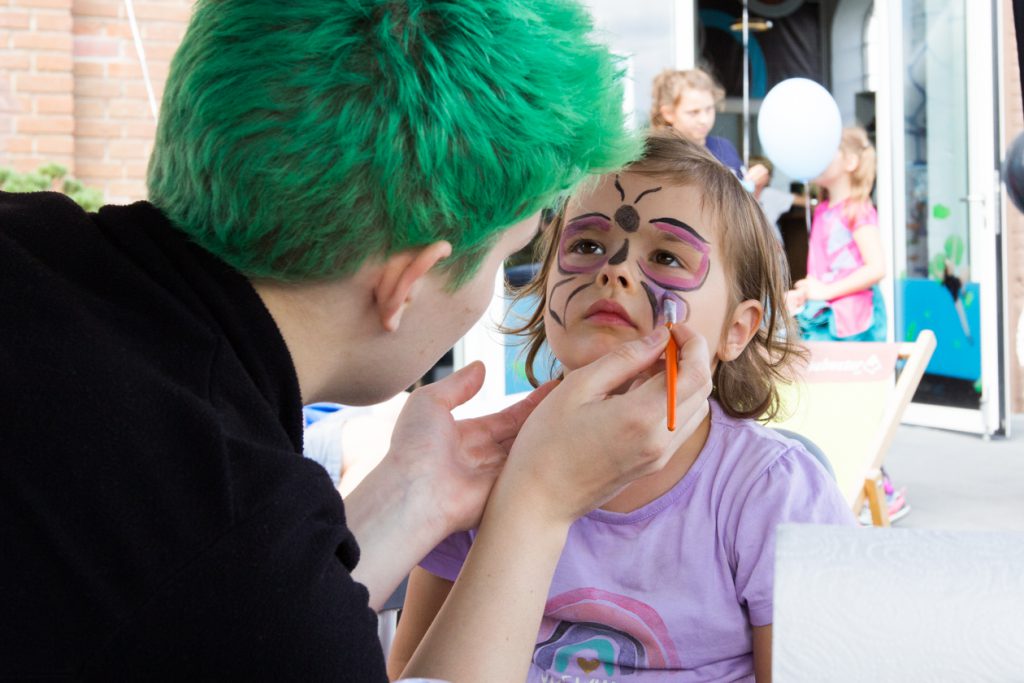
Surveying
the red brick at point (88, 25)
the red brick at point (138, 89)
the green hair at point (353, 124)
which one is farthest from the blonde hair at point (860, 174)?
the green hair at point (353, 124)

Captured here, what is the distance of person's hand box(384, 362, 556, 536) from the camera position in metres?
1.05

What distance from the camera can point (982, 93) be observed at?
19.4 feet

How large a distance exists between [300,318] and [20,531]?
286 mm

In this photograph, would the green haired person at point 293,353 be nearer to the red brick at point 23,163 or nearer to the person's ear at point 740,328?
the person's ear at point 740,328

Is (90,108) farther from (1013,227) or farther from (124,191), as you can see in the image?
(1013,227)

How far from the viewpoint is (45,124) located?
15.0 feet

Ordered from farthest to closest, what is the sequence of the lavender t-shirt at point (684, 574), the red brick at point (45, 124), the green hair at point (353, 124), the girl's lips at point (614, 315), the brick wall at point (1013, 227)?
the brick wall at point (1013, 227) → the red brick at point (45, 124) → the girl's lips at point (614, 315) → the lavender t-shirt at point (684, 574) → the green hair at point (353, 124)

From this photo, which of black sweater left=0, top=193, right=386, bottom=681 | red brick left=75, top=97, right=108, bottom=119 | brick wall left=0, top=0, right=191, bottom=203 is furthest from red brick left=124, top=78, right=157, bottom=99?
black sweater left=0, top=193, right=386, bottom=681

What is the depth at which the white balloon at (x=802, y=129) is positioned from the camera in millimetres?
4676

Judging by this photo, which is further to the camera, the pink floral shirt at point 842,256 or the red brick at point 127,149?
the red brick at point 127,149

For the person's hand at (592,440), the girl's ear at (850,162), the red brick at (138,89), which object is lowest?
the person's hand at (592,440)

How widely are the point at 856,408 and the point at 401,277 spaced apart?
2.73 meters

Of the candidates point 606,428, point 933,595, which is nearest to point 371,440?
point 606,428

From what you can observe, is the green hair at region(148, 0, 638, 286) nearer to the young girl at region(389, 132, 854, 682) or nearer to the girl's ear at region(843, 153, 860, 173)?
the young girl at region(389, 132, 854, 682)
